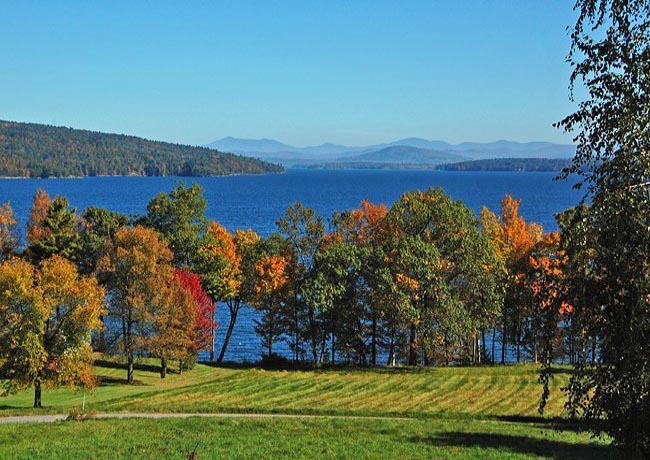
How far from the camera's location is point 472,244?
4288 centimetres

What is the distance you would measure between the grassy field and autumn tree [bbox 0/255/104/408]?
137 cm

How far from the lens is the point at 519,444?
2034 cm

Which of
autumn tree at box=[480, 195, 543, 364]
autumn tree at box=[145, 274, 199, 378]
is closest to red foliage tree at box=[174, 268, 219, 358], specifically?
autumn tree at box=[145, 274, 199, 378]

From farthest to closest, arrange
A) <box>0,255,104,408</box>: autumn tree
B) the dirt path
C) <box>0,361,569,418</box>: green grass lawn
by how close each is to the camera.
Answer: <box>0,361,569,418</box>: green grass lawn
<box>0,255,104,408</box>: autumn tree
the dirt path

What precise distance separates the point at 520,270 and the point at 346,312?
11.7 m

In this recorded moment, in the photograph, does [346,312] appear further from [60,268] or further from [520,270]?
[60,268]

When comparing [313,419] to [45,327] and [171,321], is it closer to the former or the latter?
[45,327]

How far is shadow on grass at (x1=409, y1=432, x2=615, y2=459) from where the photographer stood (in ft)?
62.8

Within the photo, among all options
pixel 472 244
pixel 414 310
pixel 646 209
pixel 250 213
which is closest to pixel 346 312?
pixel 414 310

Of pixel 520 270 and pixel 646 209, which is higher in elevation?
pixel 646 209

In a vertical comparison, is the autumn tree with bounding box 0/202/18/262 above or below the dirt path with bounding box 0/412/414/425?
above

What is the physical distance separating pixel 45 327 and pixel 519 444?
20.7m

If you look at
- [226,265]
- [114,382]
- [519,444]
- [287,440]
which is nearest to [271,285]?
[226,265]

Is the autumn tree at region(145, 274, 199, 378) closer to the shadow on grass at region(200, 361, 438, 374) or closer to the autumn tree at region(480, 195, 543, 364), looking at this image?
the shadow on grass at region(200, 361, 438, 374)
